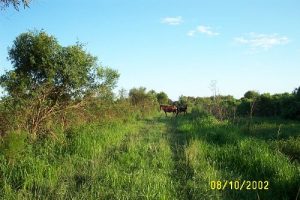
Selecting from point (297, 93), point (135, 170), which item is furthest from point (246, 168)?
point (297, 93)

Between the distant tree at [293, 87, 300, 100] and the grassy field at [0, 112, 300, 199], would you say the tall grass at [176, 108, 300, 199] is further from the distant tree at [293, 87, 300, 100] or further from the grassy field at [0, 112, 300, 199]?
the distant tree at [293, 87, 300, 100]

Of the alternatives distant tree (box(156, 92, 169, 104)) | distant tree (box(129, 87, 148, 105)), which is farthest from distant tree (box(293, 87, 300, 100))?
distant tree (box(156, 92, 169, 104))

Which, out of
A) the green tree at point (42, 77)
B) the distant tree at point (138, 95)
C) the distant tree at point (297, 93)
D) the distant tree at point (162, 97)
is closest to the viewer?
the green tree at point (42, 77)

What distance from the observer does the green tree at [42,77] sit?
44.4 feet

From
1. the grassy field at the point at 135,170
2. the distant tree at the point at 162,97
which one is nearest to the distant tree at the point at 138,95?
the grassy field at the point at 135,170

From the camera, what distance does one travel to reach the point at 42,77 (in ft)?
48.0

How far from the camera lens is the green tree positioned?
13547mm

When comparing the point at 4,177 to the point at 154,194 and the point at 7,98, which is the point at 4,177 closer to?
the point at 154,194

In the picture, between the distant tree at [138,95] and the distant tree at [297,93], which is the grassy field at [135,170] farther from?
the distant tree at [138,95]

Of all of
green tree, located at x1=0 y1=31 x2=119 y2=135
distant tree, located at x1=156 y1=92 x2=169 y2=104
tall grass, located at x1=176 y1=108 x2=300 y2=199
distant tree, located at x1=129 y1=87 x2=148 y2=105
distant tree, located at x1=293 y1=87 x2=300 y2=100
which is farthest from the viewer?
distant tree, located at x1=156 y1=92 x2=169 y2=104

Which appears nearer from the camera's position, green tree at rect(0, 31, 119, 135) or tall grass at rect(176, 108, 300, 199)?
tall grass at rect(176, 108, 300, 199)

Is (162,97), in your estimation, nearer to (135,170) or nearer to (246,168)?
(246,168)

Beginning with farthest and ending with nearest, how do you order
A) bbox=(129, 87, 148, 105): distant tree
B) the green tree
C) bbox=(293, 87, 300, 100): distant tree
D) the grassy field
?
bbox=(129, 87, 148, 105): distant tree
bbox=(293, 87, 300, 100): distant tree
the green tree
the grassy field

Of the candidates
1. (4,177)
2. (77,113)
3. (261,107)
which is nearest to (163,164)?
(4,177)
